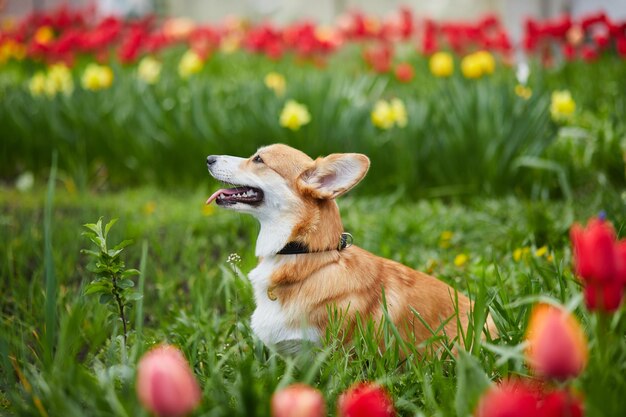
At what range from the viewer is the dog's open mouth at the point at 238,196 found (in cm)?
228

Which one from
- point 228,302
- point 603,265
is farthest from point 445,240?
point 603,265

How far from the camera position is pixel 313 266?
2166 millimetres

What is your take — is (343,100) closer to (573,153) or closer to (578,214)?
(573,153)

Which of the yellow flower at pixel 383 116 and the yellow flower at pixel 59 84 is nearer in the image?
the yellow flower at pixel 383 116

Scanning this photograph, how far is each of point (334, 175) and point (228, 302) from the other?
0.69 meters

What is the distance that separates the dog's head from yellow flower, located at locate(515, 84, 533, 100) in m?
2.86

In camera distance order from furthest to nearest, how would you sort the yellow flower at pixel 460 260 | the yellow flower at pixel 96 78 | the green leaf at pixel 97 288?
1. the yellow flower at pixel 96 78
2. the yellow flower at pixel 460 260
3. the green leaf at pixel 97 288

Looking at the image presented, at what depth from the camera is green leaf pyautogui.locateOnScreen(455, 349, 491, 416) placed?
4.86ft

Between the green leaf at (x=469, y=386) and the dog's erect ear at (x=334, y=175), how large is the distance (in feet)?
2.47

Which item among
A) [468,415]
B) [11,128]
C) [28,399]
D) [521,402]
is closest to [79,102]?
[11,128]

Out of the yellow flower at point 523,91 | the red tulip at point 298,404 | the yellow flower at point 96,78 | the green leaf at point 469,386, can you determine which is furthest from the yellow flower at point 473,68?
the red tulip at point 298,404

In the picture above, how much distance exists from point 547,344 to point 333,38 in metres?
6.76

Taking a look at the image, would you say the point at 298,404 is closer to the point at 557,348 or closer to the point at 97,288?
the point at 557,348

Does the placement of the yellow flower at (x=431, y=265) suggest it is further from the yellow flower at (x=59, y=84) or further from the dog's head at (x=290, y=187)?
the yellow flower at (x=59, y=84)
